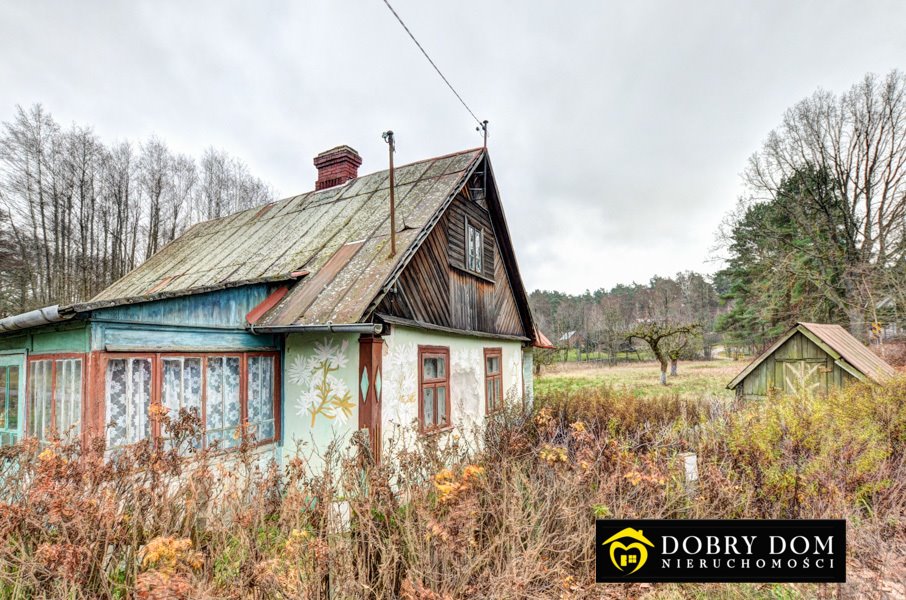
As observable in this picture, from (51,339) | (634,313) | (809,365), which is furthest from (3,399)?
(634,313)

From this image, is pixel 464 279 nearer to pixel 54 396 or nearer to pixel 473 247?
pixel 473 247

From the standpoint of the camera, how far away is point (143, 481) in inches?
123

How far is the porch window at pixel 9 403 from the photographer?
548 centimetres

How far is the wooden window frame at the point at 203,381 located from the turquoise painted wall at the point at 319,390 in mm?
127

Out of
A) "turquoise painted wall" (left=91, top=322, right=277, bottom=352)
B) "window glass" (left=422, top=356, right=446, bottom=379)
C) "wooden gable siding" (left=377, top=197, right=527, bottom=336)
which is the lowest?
"window glass" (left=422, top=356, right=446, bottom=379)

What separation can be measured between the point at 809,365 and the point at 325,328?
11.3m

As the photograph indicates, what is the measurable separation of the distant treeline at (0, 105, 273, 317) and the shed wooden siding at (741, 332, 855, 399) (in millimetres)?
27671

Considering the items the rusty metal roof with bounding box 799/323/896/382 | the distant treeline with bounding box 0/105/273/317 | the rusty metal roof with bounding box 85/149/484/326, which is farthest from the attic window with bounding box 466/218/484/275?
the distant treeline with bounding box 0/105/273/317

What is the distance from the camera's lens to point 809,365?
10.4 metres

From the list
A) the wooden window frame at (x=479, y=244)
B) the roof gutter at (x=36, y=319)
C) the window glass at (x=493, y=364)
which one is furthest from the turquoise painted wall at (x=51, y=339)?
the window glass at (x=493, y=364)

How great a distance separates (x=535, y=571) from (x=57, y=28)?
14584mm

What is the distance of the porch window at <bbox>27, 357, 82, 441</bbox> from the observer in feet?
15.4

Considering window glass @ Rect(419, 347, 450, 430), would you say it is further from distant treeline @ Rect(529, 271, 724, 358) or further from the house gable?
distant treeline @ Rect(529, 271, 724, 358)

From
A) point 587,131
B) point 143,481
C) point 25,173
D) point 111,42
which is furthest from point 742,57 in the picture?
point 25,173
